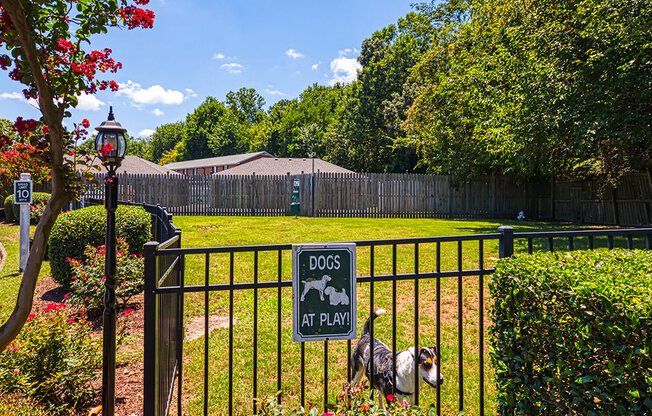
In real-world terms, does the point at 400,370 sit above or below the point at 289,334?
above

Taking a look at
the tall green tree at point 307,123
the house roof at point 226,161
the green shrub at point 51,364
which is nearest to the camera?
the green shrub at point 51,364

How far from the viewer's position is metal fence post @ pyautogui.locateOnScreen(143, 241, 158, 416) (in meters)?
2.25

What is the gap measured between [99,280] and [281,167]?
2527cm

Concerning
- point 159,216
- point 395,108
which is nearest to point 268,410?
point 159,216

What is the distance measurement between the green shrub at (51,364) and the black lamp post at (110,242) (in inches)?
20.9

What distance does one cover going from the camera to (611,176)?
15195mm

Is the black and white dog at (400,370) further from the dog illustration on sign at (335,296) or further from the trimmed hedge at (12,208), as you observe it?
the trimmed hedge at (12,208)

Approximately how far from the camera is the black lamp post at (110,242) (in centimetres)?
253

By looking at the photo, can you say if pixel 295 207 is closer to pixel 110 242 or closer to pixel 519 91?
pixel 519 91

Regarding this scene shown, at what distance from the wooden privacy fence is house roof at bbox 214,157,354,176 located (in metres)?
6.99

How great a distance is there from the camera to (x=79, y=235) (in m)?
5.76

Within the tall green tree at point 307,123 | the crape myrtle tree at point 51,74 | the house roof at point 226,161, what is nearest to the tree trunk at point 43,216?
the crape myrtle tree at point 51,74

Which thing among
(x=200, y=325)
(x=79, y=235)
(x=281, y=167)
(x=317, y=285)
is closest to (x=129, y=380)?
(x=200, y=325)

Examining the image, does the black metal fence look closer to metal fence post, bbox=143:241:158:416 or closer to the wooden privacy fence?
metal fence post, bbox=143:241:158:416
